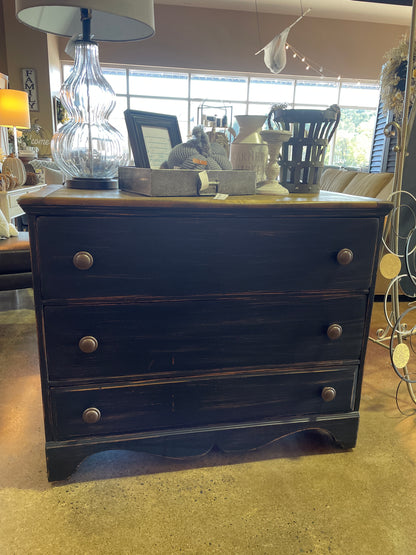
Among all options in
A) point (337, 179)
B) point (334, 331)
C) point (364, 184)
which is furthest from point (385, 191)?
point (334, 331)

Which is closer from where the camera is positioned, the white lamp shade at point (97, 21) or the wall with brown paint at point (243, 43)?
the white lamp shade at point (97, 21)

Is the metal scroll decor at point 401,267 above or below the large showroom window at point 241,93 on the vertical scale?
below

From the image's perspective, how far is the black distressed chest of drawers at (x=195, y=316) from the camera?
1.03 meters

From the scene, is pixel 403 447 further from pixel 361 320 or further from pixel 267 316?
pixel 267 316

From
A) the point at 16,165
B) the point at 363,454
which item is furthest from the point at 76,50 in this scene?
the point at 16,165

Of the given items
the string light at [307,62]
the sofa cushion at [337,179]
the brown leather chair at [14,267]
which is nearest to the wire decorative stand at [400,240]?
the sofa cushion at [337,179]

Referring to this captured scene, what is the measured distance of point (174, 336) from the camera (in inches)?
45.2

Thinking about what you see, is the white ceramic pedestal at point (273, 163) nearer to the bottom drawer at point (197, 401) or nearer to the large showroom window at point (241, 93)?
the bottom drawer at point (197, 401)

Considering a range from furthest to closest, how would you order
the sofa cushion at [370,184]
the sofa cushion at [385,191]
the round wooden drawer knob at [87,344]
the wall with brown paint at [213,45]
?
the wall with brown paint at [213,45] → the sofa cushion at [370,184] → the sofa cushion at [385,191] → the round wooden drawer knob at [87,344]

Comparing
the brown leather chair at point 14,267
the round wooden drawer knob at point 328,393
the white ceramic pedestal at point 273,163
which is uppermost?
the white ceramic pedestal at point 273,163

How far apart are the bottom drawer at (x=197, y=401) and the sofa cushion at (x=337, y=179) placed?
95.7 inches

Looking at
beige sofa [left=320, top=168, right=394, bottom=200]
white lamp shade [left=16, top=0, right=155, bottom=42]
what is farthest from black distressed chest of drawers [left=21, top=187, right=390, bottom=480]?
beige sofa [left=320, top=168, right=394, bottom=200]

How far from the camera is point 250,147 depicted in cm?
128

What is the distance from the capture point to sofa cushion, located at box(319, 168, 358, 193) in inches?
137
